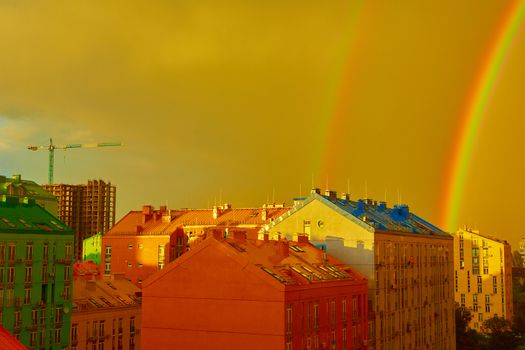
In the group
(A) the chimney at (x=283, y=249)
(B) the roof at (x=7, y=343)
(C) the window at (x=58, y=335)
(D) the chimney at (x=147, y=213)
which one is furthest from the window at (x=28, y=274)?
(D) the chimney at (x=147, y=213)

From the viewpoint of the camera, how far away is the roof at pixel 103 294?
235ft

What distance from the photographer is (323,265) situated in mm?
60344

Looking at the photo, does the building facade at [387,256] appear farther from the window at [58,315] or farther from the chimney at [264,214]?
the chimney at [264,214]

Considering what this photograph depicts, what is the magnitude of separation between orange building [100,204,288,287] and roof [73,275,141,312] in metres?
24.7

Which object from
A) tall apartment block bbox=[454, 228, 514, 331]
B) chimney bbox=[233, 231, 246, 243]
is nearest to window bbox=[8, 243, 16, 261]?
chimney bbox=[233, 231, 246, 243]

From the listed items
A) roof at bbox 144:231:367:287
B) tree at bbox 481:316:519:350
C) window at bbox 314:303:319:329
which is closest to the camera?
roof at bbox 144:231:367:287

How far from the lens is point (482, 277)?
447 feet

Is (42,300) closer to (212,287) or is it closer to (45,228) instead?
(45,228)

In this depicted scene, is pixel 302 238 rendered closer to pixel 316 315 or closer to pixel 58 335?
pixel 316 315

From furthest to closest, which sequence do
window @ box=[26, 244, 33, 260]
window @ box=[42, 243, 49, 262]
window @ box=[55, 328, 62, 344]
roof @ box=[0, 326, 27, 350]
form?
window @ box=[42, 243, 49, 262] → window @ box=[55, 328, 62, 344] → window @ box=[26, 244, 33, 260] → roof @ box=[0, 326, 27, 350]

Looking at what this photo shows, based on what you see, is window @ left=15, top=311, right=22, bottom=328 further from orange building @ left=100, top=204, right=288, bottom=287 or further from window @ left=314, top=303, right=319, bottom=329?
orange building @ left=100, top=204, right=288, bottom=287

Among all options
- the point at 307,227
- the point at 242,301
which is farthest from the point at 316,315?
the point at 307,227

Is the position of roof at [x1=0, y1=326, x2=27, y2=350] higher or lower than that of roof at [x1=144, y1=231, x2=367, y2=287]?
lower

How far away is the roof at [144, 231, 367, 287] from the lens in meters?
51.8
